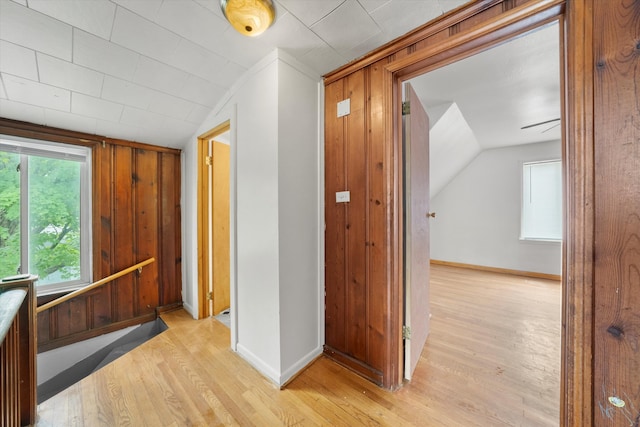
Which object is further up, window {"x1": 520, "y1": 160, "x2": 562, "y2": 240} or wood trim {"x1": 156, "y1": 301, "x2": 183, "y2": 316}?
window {"x1": 520, "y1": 160, "x2": 562, "y2": 240}

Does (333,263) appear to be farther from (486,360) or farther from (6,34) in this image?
(6,34)

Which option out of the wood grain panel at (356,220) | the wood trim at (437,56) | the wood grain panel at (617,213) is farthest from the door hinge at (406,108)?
the wood grain panel at (617,213)

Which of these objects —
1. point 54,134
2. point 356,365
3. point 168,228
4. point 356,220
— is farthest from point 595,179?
point 54,134

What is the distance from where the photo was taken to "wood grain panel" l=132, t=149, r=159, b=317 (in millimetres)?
2387

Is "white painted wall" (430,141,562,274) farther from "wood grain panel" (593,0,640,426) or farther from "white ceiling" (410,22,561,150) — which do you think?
"wood grain panel" (593,0,640,426)

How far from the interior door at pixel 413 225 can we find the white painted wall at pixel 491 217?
3.49 meters

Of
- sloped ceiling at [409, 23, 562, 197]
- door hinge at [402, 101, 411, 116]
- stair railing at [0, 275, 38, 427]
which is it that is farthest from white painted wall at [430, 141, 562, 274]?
stair railing at [0, 275, 38, 427]

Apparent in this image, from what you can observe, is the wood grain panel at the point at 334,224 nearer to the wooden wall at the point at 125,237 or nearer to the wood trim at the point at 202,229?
the wood trim at the point at 202,229

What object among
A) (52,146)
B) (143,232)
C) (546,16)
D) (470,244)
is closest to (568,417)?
(546,16)

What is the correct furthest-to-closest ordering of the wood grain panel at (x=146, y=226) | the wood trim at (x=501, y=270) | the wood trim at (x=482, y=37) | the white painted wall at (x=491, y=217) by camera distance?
the white painted wall at (x=491, y=217) → the wood trim at (x=501, y=270) → the wood grain panel at (x=146, y=226) → the wood trim at (x=482, y=37)

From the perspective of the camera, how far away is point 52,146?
2021 mm

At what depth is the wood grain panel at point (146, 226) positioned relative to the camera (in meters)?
2.39

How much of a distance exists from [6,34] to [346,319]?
2.54 metres

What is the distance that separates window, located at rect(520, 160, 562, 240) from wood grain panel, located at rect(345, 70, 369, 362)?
4.14 metres
